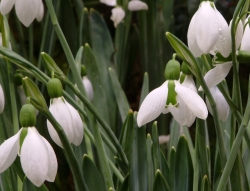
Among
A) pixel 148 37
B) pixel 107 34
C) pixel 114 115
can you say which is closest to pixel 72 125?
pixel 114 115

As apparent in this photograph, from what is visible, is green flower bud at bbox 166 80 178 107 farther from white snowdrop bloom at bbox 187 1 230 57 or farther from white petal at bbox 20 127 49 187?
white petal at bbox 20 127 49 187

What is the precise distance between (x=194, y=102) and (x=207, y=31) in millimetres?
106

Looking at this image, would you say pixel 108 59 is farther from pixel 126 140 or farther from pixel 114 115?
pixel 126 140

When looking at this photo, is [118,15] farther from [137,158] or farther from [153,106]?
[153,106]

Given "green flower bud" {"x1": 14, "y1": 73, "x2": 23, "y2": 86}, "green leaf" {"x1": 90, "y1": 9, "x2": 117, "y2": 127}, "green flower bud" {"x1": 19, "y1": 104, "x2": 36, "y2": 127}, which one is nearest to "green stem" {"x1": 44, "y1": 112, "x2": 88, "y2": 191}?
"green flower bud" {"x1": 19, "y1": 104, "x2": 36, "y2": 127}

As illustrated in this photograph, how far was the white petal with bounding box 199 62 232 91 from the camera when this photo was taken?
741mm

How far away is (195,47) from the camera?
72cm

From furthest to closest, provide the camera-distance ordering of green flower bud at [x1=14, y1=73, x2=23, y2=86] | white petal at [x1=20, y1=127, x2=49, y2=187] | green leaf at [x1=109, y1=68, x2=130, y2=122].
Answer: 1. green leaf at [x1=109, y1=68, x2=130, y2=122]
2. green flower bud at [x1=14, y1=73, x2=23, y2=86]
3. white petal at [x1=20, y1=127, x2=49, y2=187]

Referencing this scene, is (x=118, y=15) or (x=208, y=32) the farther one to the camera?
(x=118, y=15)

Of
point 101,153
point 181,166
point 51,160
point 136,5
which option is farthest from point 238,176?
point 136,5

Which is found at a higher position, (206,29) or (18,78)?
(206,29)

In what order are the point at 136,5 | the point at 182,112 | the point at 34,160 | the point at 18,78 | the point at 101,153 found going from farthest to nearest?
1. the point at 136,5
2. the point at 18,78
3. the point at 101,153
4. the point at 182,112
5. the point at 34,160

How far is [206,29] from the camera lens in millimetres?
679

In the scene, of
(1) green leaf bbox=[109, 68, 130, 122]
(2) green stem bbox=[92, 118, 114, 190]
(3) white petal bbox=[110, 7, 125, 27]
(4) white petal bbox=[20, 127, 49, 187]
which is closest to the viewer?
(4) white petal bbox=[20, 127, 49, 187]
